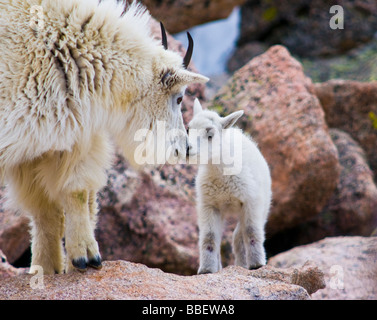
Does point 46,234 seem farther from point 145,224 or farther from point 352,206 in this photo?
point 352,206

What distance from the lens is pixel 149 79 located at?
478cm

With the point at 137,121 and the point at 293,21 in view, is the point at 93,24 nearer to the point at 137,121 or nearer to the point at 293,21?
the point at 137,121

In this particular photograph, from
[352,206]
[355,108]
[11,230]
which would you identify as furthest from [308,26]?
[11,230]

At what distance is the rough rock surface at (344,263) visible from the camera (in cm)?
585

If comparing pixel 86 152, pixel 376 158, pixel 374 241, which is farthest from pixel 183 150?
pixel 376 158

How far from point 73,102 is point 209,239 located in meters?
2.00

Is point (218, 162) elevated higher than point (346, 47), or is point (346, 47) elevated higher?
point (346, 47)

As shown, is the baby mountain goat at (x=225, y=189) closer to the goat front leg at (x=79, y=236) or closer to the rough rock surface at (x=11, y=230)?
the goat front leg at (x=79, y=236)

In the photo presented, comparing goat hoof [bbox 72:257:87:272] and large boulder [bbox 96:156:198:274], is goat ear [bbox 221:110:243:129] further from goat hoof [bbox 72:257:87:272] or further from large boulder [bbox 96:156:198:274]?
goat hoof [bbox 72:257:87:272]

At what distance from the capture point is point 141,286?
4.21 meters

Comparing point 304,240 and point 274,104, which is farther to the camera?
point 304,240

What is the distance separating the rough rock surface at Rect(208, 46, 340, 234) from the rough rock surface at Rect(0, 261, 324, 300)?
302cm

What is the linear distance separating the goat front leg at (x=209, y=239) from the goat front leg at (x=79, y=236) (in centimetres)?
129

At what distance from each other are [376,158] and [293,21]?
471 cm
